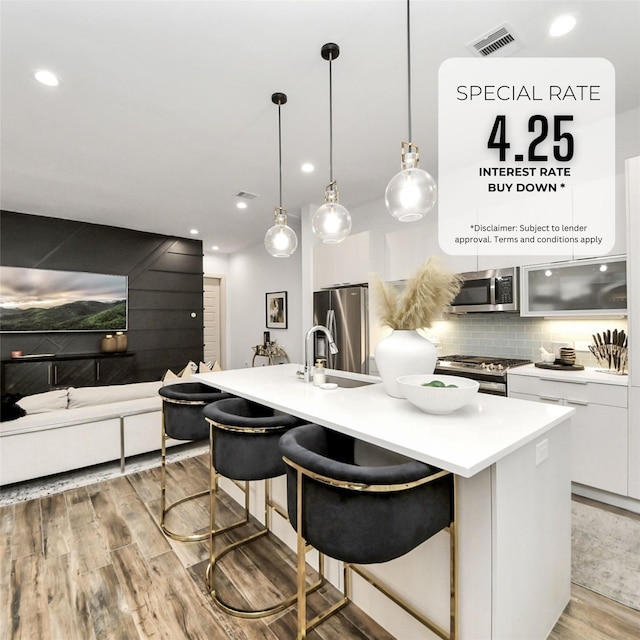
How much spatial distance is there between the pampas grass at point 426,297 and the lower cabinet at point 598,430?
151cm

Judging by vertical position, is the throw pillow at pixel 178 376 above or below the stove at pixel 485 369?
below

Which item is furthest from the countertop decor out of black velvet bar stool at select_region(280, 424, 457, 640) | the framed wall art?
the framed wall art

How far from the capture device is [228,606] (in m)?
1.68

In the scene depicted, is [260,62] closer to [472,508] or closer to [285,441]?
[285,441]

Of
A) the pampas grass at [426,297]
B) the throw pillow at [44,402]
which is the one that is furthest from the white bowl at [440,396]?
the throw pillow at [44,402]

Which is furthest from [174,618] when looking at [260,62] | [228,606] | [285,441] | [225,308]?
[225,308]

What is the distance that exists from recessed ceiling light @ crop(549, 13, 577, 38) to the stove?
2.17 metres

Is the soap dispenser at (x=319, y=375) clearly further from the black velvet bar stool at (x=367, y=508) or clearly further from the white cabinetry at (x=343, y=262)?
the white cabinetry at (x=343, y=262)

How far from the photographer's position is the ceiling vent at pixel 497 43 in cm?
192

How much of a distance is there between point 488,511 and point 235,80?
263 cm

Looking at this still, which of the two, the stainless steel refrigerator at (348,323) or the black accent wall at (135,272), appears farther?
the black accent wall at (135,272)

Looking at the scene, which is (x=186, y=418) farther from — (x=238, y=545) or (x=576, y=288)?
(x=576, y=288)

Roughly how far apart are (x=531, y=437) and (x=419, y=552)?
618 millimetres

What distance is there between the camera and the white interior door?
25.3 ft
